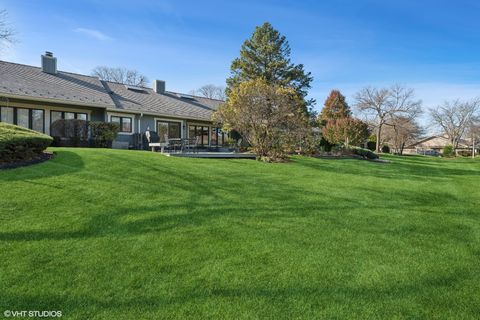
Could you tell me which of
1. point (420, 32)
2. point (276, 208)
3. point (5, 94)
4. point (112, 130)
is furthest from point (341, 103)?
point (276, 208)

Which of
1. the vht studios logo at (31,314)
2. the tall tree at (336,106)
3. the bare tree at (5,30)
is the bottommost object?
the vht studios logo at (31,314)

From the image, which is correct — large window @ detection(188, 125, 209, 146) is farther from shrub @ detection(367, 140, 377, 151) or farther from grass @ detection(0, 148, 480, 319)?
shrub @ detection(367, 140, 377, 151)

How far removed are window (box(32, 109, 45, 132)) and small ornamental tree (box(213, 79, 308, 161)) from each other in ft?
29.9

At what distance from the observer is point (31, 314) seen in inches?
97.8

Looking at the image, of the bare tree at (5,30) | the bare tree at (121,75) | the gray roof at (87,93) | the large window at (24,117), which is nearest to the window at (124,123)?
the gray roof at (87,93)

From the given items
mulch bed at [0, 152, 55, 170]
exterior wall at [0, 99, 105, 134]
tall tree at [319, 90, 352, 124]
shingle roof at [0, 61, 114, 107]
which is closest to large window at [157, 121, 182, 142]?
shingle roof at [0, 61, 114, 107]

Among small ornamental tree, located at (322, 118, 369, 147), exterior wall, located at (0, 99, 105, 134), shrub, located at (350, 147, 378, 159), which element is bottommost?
shrub, located at (350, 147, 378, 159)

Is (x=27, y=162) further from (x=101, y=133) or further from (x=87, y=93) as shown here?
(x=87, y=93)

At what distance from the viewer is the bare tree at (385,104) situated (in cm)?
4025

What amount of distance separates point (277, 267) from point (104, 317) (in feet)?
5.54

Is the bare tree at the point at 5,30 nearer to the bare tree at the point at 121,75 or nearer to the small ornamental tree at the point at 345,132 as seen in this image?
the small ornamental tree at the point at 345,132

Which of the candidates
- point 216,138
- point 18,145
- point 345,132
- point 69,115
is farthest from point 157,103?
point 18,145

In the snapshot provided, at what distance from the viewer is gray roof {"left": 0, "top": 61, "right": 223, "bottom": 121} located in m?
15.3

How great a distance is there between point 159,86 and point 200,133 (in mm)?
4904
